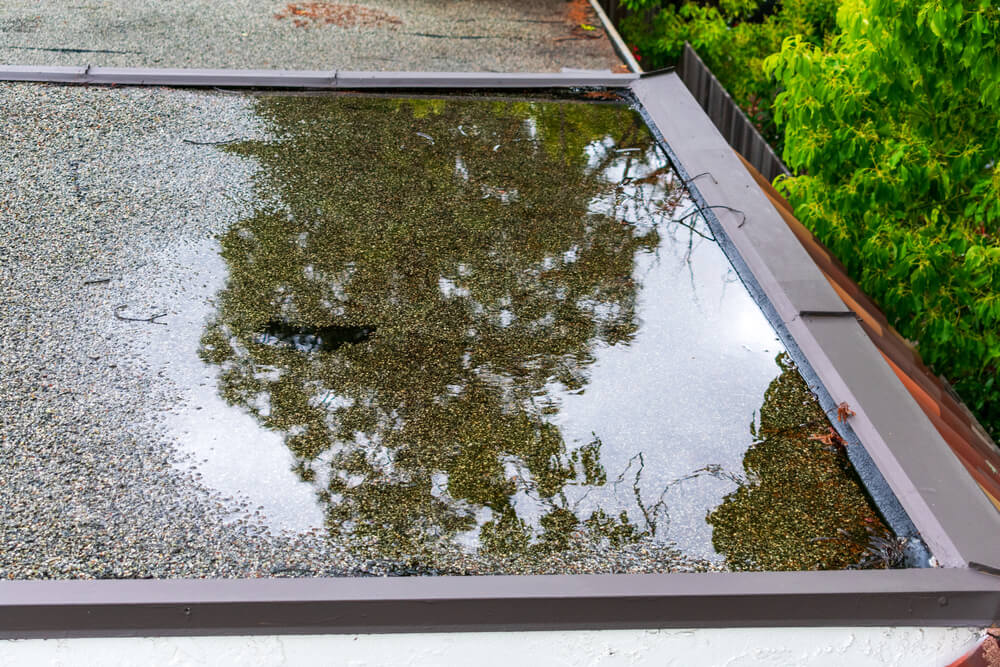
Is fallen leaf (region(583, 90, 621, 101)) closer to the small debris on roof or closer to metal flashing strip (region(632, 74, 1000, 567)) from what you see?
metal flashing strip (region(632, 74, 1000, 567))

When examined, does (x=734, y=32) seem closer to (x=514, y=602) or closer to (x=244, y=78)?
(x=244, y=78)

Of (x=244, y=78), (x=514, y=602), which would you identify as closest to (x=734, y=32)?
(x=244, y=78)

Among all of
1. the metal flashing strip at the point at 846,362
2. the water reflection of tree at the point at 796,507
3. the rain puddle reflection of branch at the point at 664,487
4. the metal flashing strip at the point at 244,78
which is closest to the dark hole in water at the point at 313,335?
the rain puddle reflection of branch at the point at 664,487

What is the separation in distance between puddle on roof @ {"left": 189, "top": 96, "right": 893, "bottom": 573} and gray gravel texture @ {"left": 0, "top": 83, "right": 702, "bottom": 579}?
0.13m

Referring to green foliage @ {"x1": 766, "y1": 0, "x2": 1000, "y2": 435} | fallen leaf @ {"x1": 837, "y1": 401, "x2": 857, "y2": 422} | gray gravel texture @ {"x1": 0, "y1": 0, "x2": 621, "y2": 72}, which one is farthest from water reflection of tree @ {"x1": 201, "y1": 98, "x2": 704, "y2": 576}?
gray gravel texture @ {"x1": 0, "y1": 0, "x2": 621, "y2": 72}

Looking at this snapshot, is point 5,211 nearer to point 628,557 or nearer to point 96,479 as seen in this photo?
point 96,479

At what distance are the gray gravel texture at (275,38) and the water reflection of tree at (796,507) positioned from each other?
170 inches

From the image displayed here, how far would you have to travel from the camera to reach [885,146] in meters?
4.58

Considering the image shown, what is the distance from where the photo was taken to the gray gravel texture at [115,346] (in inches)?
84.0

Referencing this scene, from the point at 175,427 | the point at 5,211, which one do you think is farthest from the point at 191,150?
the point at 175,427

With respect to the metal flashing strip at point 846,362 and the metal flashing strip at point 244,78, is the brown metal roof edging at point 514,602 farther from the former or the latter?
the metal flashing strip at point 244,78

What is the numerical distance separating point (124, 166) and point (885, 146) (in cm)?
389

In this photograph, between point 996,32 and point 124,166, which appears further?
point 124,166

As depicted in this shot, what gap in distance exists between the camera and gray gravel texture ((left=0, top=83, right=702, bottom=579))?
213cm
